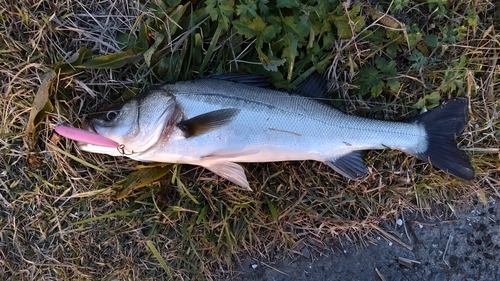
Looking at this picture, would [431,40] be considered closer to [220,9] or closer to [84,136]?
[220,9]

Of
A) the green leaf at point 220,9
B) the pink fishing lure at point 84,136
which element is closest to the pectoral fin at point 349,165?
the green leaf at point 220,9

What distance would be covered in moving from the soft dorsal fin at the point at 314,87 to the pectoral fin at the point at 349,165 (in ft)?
1.44

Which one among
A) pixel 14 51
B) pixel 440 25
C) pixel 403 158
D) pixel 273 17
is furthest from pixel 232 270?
pixel 440 25

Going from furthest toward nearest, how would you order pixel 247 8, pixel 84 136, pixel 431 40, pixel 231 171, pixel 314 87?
pixel 431 40, pixel 314 87, pixel 231 171, pixel 247 8, pixel 84 136

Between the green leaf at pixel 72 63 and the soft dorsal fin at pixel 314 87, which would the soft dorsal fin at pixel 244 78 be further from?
the green leaf at pixel 72 63

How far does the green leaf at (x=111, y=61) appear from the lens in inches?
Result: 107

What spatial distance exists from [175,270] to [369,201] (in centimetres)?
152

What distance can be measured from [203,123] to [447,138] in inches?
67.2

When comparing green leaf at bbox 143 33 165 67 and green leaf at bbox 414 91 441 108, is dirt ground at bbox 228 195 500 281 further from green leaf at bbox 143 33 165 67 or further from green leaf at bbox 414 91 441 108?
green leaf at bbox 143 33 165 67

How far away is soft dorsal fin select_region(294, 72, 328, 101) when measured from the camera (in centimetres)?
279

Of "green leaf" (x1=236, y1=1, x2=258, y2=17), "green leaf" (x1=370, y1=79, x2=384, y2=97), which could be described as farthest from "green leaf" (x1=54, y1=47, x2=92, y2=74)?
"green leaf" (x1=370, y1=79, x2=384, y2=97)

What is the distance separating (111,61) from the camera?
274 cm

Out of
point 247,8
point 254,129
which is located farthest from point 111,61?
point 254,129

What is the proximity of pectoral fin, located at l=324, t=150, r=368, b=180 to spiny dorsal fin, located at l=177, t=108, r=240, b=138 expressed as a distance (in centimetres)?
80
